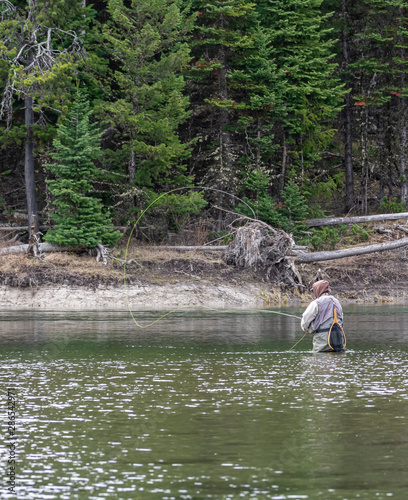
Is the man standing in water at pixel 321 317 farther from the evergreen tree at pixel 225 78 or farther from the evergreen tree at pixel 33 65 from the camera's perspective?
the evergreen tree at pixel 225 78

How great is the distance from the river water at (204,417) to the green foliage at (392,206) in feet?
60.0

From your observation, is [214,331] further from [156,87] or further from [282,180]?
[282,180]

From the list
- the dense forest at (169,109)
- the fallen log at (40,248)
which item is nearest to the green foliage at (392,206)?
the dense forest at (169,109)

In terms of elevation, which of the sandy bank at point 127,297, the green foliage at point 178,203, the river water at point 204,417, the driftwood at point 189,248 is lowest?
the river water at point 204,417

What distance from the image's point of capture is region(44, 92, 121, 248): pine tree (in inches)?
1016

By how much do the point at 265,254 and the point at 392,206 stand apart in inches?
389

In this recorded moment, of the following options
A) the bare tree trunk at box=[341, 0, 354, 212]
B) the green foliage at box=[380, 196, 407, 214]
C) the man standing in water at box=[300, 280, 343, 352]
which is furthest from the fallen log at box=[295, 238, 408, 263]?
the man standing in water at box=[300, 280, 343, 352]

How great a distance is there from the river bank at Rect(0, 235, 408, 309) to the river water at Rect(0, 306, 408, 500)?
→ 8.19 m

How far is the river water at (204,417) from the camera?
639 centimetres

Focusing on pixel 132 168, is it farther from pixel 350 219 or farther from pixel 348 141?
pixel 348 141

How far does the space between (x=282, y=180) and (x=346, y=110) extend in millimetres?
6368

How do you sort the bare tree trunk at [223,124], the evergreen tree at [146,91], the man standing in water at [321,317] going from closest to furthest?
1. the man standing in water at [321,317]
2. the evergreen tree at [146,91]
3. the bare tree trunk at [223,124]

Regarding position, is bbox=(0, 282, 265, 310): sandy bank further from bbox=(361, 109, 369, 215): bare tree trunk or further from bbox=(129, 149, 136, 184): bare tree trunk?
bbox=(361, 109, 369, 215): bare tree trunk

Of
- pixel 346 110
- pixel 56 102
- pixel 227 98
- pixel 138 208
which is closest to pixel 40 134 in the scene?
pixel 56 102
